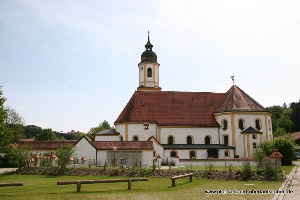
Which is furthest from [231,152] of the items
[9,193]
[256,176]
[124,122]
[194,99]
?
[9,193]

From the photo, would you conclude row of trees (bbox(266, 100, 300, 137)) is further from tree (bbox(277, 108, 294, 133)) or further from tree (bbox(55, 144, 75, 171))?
tree (bbox(55, 144, 75, 171))

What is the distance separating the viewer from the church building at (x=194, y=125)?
44406 millimetres

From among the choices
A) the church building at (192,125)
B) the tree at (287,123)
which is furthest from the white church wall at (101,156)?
the tree at (287,123)

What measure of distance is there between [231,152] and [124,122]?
52.5ft

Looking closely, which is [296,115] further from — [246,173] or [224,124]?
[246,173]

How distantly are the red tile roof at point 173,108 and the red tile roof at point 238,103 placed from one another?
6.09 ft

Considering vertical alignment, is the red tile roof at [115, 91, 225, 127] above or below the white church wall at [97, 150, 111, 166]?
above

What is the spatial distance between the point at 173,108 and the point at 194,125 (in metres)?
4.34

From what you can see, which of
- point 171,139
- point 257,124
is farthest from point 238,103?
point 171,139

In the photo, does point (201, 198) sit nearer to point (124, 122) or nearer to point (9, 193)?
point (9, 193)

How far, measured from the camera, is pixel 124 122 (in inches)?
1783

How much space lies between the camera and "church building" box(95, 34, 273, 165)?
146 feet

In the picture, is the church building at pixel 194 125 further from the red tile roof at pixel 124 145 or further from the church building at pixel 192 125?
the red tile roof at pixel 124 145

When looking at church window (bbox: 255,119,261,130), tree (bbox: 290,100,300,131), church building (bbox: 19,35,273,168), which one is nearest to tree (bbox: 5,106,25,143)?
church building (bbox: 19,35,273,168)
